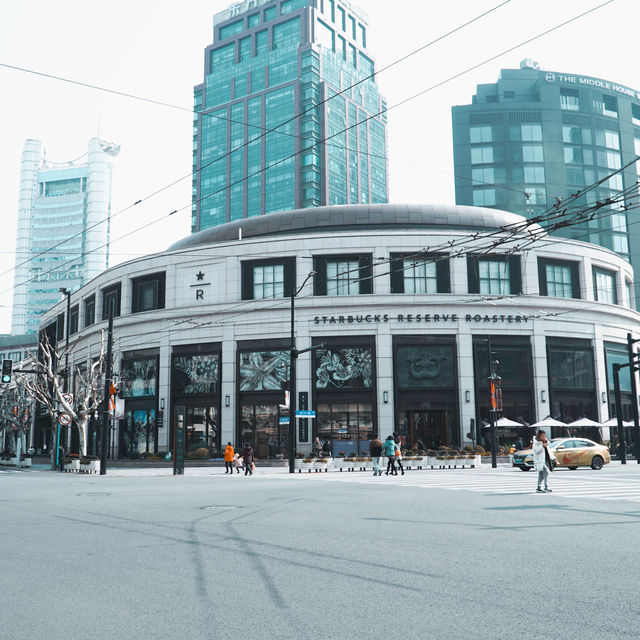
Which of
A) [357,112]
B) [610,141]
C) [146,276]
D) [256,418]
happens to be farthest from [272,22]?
[256,418]

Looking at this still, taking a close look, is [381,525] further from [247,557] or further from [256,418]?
[256,418]

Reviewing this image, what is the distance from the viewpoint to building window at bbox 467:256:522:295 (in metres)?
46.2

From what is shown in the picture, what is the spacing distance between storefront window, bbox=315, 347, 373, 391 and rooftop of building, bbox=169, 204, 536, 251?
1056 centimetres

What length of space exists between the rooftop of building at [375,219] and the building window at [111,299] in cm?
895

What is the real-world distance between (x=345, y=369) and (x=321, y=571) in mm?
36668

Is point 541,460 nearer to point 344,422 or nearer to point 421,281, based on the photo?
point 344,422

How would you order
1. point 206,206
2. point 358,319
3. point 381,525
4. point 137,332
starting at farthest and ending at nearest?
point 206,206
point 137,332
point 358,319
point 381,525

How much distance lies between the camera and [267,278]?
46.9 metres

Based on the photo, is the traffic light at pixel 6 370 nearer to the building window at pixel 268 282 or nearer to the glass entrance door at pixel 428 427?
the building window at pixel 268 282

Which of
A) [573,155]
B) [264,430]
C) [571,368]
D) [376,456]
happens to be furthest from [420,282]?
[573,155]

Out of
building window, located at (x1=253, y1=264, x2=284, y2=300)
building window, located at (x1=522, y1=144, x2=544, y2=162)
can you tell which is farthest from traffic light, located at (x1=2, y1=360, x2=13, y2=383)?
building window, located at (x1=522, y1=144, x2=544, y2=162)

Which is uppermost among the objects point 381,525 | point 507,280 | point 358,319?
point 507,280

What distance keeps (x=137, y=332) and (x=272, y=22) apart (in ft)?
461

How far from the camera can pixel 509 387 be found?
4519 centimetres
